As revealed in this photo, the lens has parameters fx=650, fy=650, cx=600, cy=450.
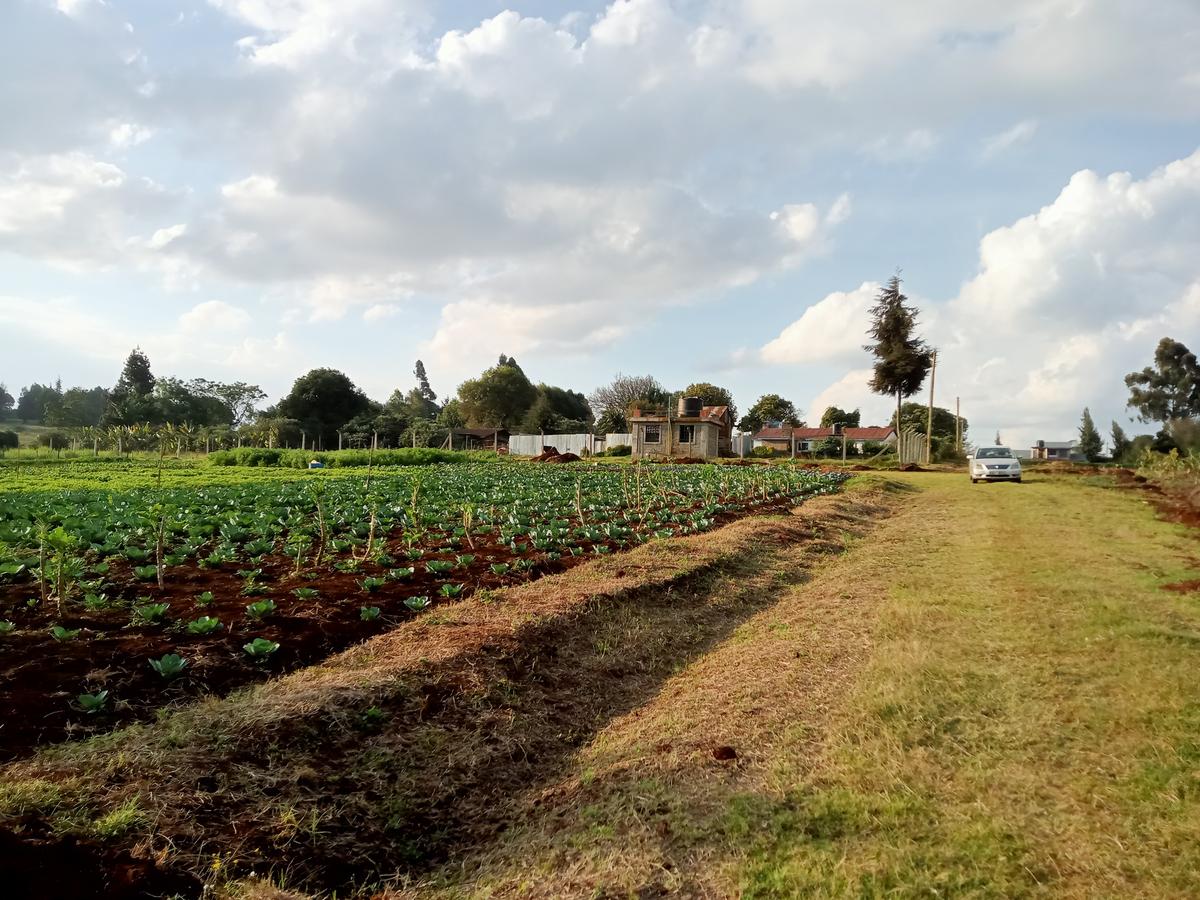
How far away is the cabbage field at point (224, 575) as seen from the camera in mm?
4262

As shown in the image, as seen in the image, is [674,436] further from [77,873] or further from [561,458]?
[77,873]

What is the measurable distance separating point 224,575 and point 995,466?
24898mm

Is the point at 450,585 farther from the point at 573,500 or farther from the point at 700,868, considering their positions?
the point at 573,500

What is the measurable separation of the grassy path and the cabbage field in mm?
2539

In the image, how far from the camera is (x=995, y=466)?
77.9 feet

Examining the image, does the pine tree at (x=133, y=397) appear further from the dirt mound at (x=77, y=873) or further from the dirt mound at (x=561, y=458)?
the dirt mound at (x=77, y=873)

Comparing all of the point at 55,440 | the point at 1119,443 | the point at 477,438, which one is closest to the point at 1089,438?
the point at 1119,443

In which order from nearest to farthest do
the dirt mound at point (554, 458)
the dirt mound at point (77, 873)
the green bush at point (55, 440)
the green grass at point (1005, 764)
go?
1. the dirt mound at point (77, 873)
2. the green grass at point (1005, 764)
3. the dirt mound at point (554, 458)
4. the green bush at point (55, 440)

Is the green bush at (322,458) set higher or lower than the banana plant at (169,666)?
higher

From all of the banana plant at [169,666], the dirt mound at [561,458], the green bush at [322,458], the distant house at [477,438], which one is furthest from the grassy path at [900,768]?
the distant house at [477,438]

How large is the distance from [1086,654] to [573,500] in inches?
428

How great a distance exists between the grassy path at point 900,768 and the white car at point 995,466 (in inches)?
712

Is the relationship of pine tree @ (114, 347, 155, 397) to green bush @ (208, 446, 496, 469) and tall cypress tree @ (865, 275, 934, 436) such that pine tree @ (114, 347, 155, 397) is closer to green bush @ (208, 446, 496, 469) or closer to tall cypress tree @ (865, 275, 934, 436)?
green bush @ (208, 446, 496, 469)

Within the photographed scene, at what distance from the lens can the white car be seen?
23.6 meters
